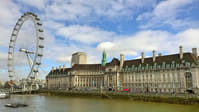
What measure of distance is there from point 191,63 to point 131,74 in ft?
80.0

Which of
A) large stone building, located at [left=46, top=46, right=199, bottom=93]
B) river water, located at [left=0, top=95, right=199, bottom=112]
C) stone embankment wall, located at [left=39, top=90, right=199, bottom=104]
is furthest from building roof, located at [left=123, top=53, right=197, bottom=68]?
river water, located at [left=0, top=95, right=199, bottom=112]

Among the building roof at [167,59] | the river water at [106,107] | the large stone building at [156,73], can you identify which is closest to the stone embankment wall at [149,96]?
the river water at [106,107]

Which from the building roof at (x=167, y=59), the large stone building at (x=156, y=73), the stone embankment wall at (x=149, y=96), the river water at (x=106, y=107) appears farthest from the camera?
the building roof at (x=167, y=59)

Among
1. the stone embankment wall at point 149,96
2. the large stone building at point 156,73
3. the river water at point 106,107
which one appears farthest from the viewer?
the large stone building at point 156,73

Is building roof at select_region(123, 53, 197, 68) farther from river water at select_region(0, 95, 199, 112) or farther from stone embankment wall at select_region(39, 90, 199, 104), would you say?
river water at select_region(0, 95, 199, 112)

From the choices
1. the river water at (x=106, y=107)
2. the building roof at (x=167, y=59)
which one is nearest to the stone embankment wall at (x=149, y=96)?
the river water at (x=106, y=107)

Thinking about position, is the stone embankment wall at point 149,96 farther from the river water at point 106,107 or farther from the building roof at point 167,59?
the building roof at point 167,59

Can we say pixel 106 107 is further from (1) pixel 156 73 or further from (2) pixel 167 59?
(2) pixel 167 59

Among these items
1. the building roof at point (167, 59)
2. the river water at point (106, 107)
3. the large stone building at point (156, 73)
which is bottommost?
the river water at point (106, 107)

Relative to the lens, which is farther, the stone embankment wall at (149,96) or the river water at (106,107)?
the stone embankment wall at (149,96)

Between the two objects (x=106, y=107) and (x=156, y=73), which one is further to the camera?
(x=156, y=73)

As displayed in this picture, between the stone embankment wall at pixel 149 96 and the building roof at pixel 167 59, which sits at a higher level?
the building roof at pixel 167 59

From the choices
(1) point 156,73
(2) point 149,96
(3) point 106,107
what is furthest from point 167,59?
(3) point 106,107

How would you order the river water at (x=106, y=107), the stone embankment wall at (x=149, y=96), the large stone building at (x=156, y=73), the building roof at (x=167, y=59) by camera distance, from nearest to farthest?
the river water at (x=106, y=107)
the stone embankment wall at (x=149, y=96)
the large stone building at (x=156, y=73)
the building roof at (x=167, y=59)
